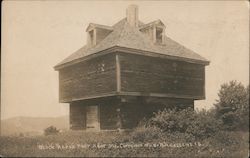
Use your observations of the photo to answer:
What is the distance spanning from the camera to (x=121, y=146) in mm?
12125

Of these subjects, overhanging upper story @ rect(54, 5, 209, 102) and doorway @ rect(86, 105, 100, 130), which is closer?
overhanging upper story @ rect(54, 5, 209, 102)

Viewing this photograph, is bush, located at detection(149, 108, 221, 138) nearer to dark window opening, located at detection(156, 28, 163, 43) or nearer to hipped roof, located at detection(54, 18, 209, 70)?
hipped roof, located at detection(54, 18, 209, 70)

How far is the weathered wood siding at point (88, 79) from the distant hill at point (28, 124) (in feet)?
4.52

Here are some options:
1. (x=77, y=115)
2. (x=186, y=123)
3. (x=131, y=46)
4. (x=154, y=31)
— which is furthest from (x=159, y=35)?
(x=77, y=115)

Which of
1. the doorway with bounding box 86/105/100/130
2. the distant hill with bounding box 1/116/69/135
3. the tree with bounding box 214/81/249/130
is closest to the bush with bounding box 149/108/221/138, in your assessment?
the tree with bounding box 214/81/249/130

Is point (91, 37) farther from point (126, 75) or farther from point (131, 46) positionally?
point (126, 75)

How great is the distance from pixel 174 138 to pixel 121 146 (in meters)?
2.66

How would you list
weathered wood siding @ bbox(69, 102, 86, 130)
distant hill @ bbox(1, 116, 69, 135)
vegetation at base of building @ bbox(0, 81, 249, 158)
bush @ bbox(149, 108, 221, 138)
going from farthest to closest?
weathered wood siding @ bbox(69, 102, 86, 130), bush @ bbox(149, 108, 221, 138), distant hill @ bbox(1, 116, 69, 135), vegetation at base of building @ bbox(0, 81, 249, 158)

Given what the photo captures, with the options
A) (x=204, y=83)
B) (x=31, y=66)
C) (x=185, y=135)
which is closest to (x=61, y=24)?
(x=31, y=66)

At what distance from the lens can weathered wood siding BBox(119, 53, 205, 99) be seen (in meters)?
15.0

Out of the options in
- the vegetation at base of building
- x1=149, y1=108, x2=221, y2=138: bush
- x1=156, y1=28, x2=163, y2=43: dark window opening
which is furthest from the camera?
Answer: x1=156, y1=28, x2=163, y2=43: dark window opening

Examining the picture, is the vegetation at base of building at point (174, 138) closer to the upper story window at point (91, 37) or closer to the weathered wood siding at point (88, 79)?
the weathered wood siding at point (88, 79)

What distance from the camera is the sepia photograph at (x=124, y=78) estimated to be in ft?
40.8

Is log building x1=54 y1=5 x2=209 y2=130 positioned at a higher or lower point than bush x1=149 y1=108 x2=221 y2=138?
higher
